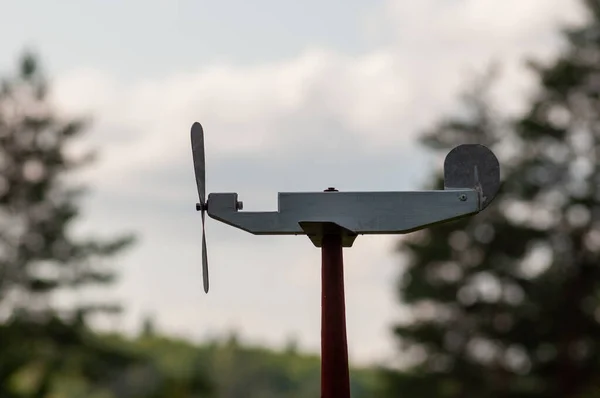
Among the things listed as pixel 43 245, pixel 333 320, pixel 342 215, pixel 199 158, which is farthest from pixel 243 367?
pixel 342 215

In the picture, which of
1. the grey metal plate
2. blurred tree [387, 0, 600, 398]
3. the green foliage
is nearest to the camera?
the grey metal plate

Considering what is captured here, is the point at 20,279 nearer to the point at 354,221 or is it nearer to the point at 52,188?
the point at 52,188

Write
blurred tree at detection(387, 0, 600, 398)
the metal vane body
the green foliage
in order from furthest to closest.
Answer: the green foliage < blurred tree at detection(387, 0, 600, 398) < the metal vane body

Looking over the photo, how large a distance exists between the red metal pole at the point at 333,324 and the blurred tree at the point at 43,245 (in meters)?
14.6

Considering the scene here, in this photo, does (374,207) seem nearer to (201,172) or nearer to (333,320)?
(333,320)

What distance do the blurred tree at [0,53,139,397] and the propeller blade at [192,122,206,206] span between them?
46.5 ft

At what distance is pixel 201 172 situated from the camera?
17.2ft

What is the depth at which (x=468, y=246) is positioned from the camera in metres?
18.9

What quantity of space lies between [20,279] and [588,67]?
10265 millimetres

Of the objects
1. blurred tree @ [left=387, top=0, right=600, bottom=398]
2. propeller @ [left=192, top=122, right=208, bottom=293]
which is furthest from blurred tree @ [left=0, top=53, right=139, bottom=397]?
propeller @ [left=192, top=122, right=208, bottom=293]

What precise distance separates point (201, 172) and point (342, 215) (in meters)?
0.76

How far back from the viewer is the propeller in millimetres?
5172

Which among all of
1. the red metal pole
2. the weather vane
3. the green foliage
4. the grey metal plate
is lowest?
the red metal pole

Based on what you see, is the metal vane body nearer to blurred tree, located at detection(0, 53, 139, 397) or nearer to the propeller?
the propeller
